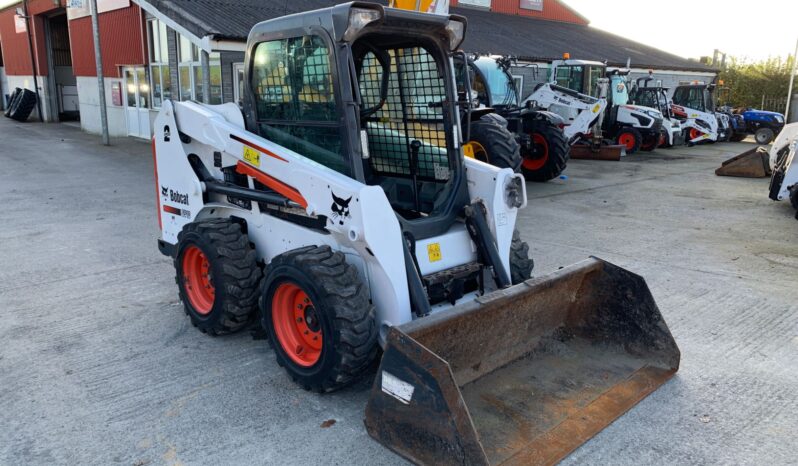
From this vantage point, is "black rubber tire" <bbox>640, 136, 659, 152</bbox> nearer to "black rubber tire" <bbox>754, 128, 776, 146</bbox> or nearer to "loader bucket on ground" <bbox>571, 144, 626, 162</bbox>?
"loader bucket on ground" <bbox>571, 144, 626, 162</bbox>

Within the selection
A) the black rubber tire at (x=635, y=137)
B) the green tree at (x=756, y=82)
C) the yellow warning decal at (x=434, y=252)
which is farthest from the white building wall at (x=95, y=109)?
the green tree at (x=756, y=82)

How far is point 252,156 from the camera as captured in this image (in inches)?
157

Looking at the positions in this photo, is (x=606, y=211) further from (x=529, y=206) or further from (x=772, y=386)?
(x=772, y=386)

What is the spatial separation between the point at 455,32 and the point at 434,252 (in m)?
1.46

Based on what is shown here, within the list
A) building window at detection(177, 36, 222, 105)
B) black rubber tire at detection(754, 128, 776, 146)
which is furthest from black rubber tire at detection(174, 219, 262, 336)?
black rubber tire at detection(754, 128, 776, 146)

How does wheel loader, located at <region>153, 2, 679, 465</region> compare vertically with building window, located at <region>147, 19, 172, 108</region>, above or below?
below

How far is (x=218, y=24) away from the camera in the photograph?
40.7 feet

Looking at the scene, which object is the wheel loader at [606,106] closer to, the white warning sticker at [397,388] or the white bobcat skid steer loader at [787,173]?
the white bobcat skid steer loader at [787,173]

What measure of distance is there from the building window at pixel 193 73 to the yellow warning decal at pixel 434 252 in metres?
11.0

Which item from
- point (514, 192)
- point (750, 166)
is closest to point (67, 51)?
point (750, 166)

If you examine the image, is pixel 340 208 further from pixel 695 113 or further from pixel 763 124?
pixel 763 124

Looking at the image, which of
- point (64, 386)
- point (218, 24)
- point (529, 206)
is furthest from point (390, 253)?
point (218, 24)

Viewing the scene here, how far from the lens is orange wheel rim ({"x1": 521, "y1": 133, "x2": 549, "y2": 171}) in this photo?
11.4 meters

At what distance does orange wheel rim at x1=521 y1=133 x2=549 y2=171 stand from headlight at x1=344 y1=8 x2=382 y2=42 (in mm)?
8416
